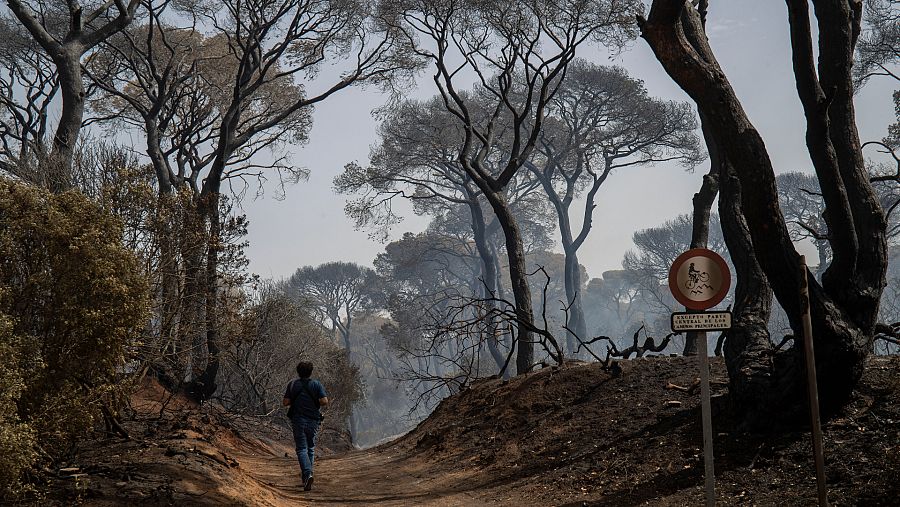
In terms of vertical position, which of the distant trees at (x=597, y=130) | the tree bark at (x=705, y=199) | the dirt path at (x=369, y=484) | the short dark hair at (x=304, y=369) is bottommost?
the dirt path at (x=369, y=484)

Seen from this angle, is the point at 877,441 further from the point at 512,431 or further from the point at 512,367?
the point at 512,367

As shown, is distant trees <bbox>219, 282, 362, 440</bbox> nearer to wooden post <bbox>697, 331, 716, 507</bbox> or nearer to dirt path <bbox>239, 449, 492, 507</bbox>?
dirt path <bbox>239, 449, 492, 507</bbox>

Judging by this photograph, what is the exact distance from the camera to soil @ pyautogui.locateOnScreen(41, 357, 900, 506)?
6.25 metres

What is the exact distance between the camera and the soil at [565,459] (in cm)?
625

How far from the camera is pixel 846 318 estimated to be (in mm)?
6949

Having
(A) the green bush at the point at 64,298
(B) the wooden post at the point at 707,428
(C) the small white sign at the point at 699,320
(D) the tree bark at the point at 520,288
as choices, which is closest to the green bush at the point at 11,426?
(A) the green bush at the point at 64,298

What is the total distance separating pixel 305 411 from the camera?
9102 mm

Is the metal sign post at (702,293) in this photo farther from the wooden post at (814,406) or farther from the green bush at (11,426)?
the green bush at (11,426)

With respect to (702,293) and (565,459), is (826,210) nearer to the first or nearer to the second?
(702,293)

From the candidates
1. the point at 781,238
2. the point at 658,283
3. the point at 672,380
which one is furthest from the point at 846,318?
the point at 658,283

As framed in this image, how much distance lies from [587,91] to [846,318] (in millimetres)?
28757

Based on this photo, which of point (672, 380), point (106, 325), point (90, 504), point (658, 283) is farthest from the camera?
point (658, 283)

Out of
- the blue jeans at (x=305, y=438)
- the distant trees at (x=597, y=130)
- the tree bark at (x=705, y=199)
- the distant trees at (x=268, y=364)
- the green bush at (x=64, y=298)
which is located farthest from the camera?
the distant trees at (x=597, y=130)

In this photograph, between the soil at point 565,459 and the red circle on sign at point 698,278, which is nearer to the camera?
the red circle on sign at point 698,278
